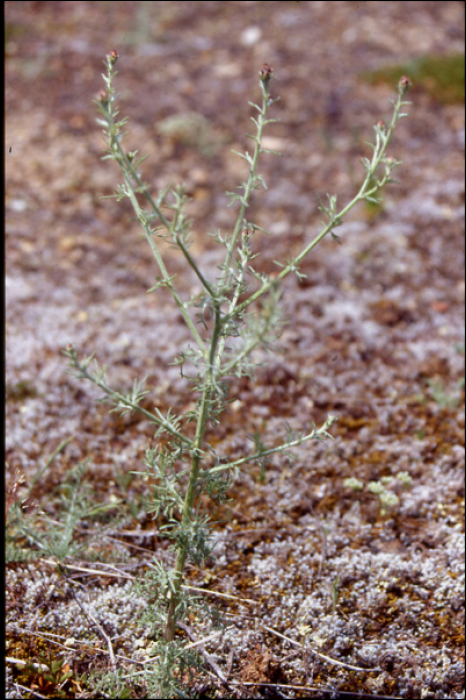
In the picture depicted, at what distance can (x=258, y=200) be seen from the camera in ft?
26.5

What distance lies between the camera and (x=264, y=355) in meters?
5.75

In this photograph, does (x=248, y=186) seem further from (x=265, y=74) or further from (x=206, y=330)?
(x=206, y=330)

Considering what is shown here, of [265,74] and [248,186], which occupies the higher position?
[265,74]

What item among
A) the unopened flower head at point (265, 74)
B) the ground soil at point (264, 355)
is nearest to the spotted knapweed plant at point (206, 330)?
the unopened flower head at point (265, 74)

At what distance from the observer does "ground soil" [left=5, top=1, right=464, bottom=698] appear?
3.26 m

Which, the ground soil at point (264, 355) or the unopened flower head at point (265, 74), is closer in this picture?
the unopened flower head at point (265, 74)

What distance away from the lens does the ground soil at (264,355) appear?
10.7 ft

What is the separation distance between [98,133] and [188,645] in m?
7.92

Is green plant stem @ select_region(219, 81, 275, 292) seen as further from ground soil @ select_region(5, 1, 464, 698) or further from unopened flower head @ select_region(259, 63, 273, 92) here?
ground soil @ select_region(5, 1, 464, 698)

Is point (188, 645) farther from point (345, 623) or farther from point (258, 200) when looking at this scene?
point (258, 200)

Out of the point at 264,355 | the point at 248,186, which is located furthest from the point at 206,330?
the point at 264,355

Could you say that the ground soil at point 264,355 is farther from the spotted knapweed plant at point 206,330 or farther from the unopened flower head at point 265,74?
the unopened flower head at point 265,74

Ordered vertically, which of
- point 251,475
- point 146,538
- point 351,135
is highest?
point 351,135

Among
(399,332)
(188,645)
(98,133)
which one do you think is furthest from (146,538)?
(98,133)
